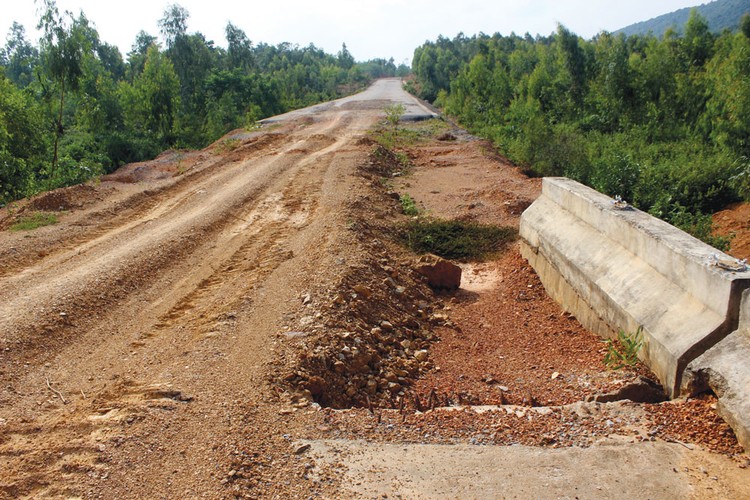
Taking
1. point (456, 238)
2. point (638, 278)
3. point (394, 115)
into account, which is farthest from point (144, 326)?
point (394, 115)

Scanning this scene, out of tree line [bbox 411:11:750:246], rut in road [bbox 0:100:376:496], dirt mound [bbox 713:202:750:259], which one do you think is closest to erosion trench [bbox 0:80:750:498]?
rut in road [bbox 0:100:376:496]

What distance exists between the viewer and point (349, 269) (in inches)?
283

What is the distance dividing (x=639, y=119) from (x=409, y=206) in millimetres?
10648

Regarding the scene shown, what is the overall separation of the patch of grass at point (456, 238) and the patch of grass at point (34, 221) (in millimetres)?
6004

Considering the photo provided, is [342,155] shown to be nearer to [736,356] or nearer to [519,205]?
[519,205]

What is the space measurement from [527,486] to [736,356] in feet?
5.91

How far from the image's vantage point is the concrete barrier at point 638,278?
14.6 ft

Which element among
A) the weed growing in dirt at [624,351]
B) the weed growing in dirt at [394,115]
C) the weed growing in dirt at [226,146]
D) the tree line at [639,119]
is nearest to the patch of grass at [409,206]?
the tree line at [639,119]

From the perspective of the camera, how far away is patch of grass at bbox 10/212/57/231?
9.59 metres

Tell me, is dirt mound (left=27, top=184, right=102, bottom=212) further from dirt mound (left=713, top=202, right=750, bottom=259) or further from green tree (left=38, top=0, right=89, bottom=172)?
dirt mound (left=713, top=202, right=750, bottom=259)

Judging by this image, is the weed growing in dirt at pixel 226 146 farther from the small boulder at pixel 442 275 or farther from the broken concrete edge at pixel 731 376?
the broken concrete edge at pixel 731 376

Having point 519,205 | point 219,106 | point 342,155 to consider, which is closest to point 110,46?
point 219,106

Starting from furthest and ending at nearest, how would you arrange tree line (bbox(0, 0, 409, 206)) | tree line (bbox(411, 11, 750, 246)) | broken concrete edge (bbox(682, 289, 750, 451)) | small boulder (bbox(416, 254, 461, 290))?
tree line (bbox(0, 0, 409, 206)) < tree line (bbox(411, 11, 750, 246)) < small boulder (bbox(416, 254, 461, 290)) < broken concrete edge (bbox(682, 289, 750, 451))

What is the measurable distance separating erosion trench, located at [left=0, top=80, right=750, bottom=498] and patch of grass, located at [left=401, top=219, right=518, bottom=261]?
0.98ft
